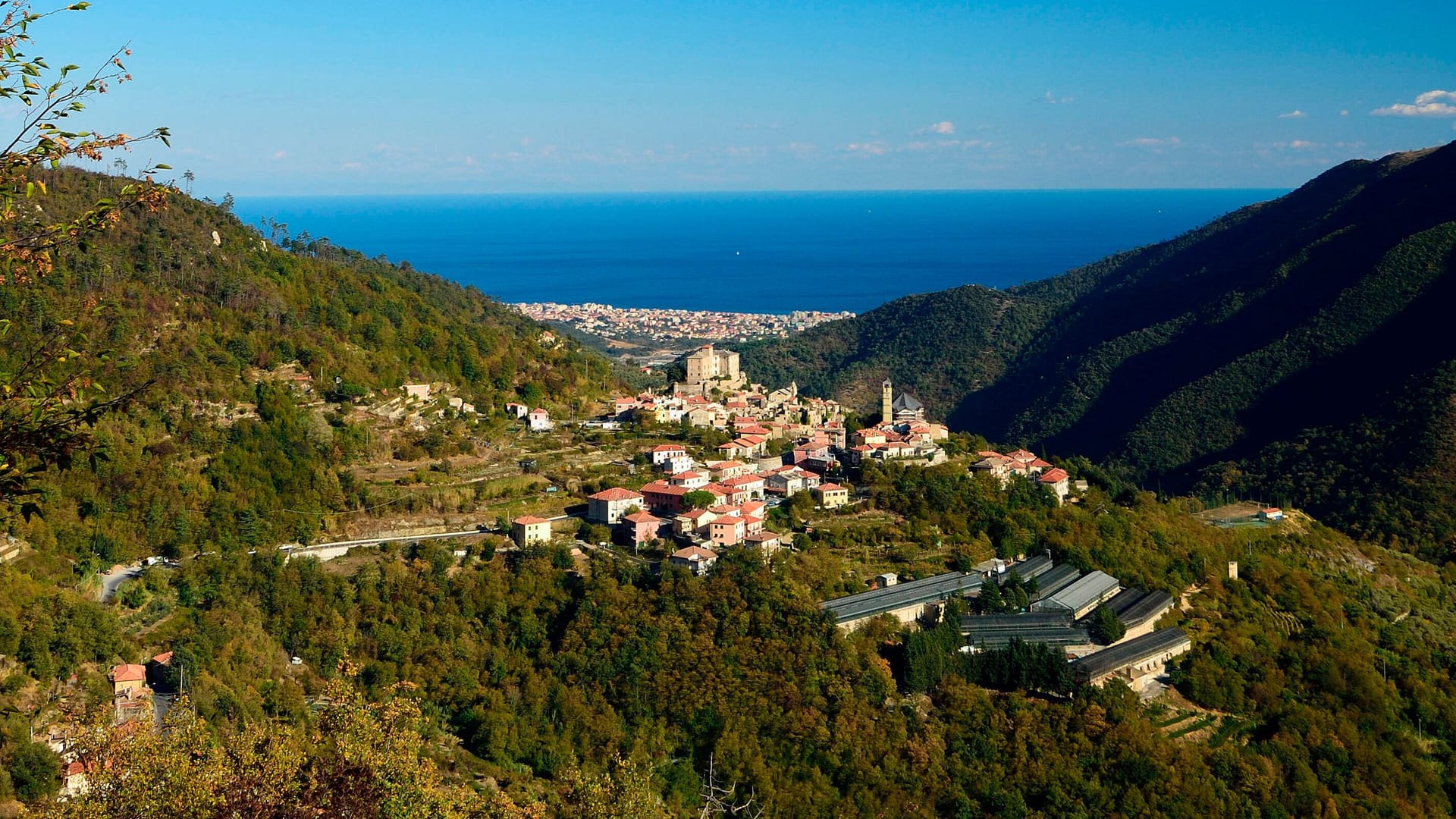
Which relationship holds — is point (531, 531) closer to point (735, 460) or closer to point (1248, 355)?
point (735, 460)

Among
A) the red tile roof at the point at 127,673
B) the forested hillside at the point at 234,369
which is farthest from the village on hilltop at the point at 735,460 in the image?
the red tile roof at the point at 127,673

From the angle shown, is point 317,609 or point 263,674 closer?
point 263,674

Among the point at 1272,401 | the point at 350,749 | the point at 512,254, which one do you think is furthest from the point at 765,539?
the point at 512,254

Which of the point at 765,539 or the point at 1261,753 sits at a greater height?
the point at 765,539

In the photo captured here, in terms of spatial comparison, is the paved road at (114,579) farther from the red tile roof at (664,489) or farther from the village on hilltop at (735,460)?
the red tile roof at (664,489)

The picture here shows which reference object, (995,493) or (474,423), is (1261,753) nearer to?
(995,493)

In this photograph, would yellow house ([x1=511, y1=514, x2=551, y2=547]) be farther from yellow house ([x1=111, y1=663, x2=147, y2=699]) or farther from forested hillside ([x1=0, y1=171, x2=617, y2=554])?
yellow house ([x1=111, y1=663, x2=147, y2=699])
